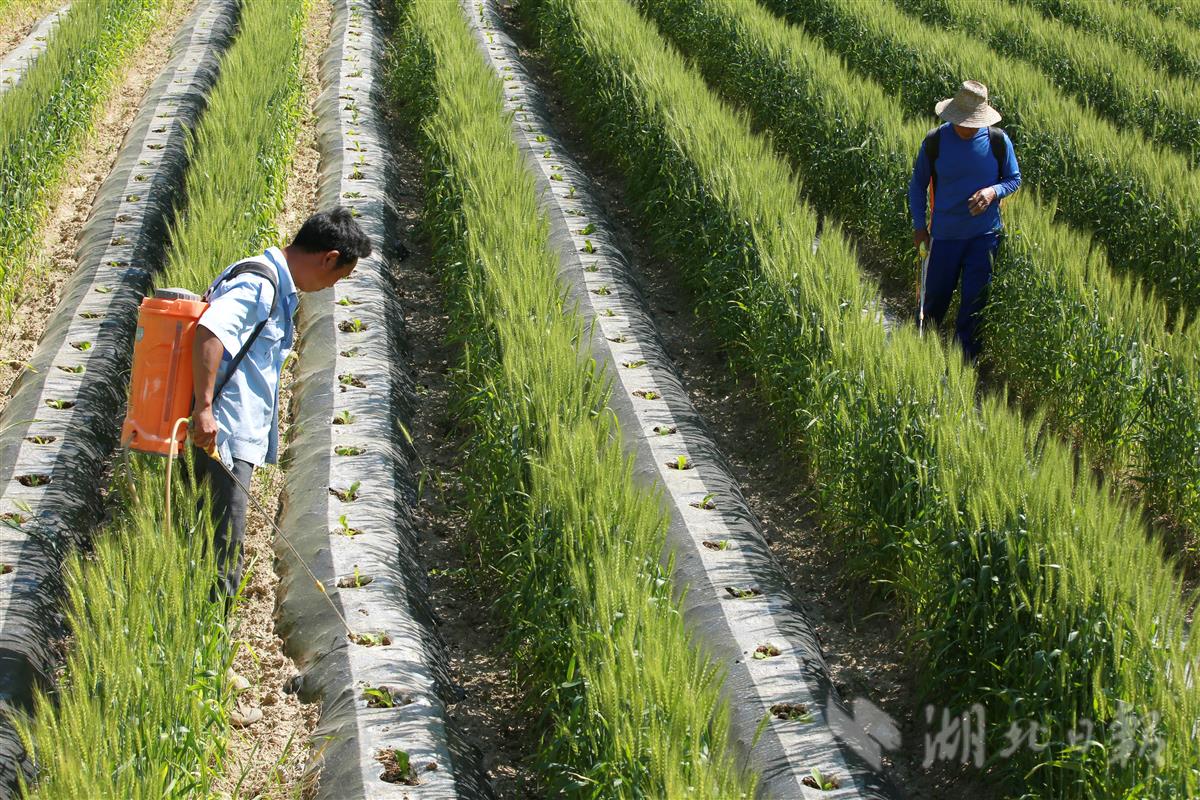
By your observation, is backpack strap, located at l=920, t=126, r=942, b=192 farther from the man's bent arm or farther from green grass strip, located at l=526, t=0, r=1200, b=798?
the man's bent arm

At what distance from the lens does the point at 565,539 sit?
3.74 meters

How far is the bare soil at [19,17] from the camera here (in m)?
11.3

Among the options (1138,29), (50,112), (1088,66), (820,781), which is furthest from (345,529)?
(1138,29)

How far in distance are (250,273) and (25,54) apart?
8.01 m

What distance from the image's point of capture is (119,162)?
820 cm

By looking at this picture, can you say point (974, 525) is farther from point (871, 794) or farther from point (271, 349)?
point (271, 349)

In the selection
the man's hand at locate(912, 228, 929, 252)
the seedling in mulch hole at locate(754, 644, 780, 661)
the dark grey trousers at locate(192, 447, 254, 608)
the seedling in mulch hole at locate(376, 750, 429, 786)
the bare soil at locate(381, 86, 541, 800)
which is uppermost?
the man's hand at locate(912, 228, 929, 252)

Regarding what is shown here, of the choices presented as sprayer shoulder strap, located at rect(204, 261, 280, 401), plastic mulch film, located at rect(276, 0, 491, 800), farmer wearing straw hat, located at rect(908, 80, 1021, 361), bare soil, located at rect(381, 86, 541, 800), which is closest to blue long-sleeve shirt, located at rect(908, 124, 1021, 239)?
farmer wearing straw hat, located at rect(908, 80, 1021, 361)

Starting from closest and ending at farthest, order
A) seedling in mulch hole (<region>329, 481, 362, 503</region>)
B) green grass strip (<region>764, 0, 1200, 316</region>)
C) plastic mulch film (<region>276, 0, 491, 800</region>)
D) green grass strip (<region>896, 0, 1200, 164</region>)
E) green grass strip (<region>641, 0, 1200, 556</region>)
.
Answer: plastic mulch film (<region>276, 0, 491, 800</region>)
seedling in mulch hole (<region>329, 481, 362, 503</region>)
green grass strip (<region>641, 0, 1200, 556</region>)
green grass strip (<region>764, 0, 1200, 316</region>)
green grass strip (<region>896, 0, 1200, 164</region>)

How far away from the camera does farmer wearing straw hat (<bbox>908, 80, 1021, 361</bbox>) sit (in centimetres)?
581

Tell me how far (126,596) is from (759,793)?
1.84 metres

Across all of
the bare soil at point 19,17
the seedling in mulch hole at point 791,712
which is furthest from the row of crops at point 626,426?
the bare soil at point 19,17

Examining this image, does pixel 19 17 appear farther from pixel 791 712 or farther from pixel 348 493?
pixel 791 712

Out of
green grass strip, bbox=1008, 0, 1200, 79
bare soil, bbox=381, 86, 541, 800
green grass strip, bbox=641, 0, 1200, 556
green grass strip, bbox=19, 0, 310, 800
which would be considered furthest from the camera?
green grass strip, bbox=1008, 0, 1200, 79
